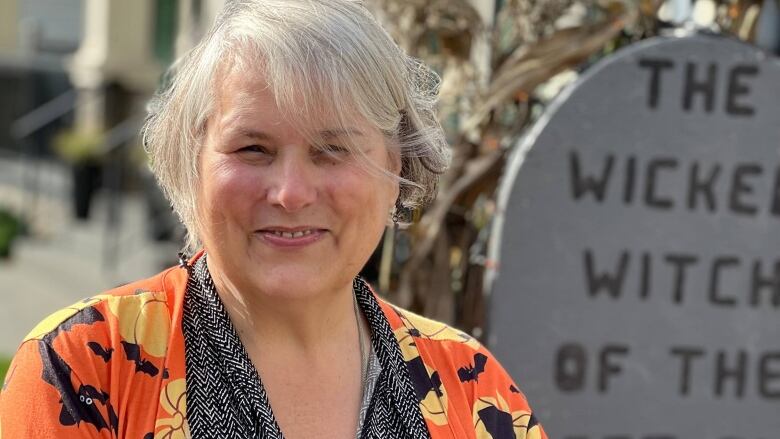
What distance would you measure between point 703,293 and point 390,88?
1.81 metres

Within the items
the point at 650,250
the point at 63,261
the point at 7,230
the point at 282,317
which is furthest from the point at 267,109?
the point at 7,230

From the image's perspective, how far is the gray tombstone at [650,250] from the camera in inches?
129

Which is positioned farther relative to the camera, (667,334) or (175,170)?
(667,334)

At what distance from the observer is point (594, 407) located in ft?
11.1

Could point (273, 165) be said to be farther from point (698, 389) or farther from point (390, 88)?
point (698, 389)

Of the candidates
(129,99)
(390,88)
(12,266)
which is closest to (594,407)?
(390,88)

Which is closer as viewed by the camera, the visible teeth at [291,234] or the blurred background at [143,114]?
the visible teeth at [291,234]

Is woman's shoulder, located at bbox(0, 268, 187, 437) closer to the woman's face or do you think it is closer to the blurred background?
the woman's face

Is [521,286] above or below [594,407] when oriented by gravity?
above

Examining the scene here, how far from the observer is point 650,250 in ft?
11.2

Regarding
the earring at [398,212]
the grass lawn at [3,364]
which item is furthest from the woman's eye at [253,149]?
the grass lawn at [3,364]

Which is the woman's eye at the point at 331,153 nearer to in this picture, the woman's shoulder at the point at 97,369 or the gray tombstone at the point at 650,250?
the woman's shoulder at the point at 97,369

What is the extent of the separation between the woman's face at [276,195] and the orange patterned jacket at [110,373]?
12cm

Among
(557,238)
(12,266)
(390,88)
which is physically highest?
(390,88)
